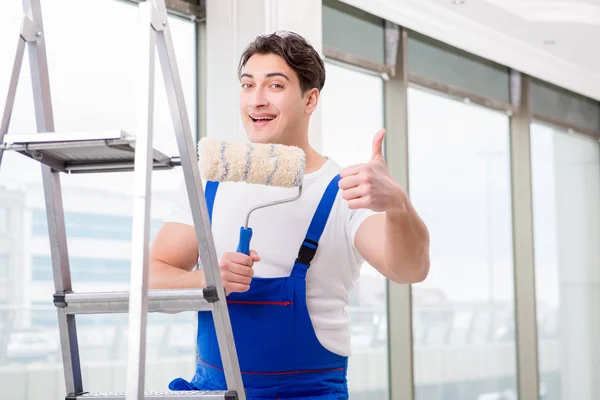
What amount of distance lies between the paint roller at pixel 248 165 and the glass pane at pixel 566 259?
14.5ft

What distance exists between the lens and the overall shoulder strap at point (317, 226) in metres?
1.79

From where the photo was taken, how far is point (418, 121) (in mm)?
4715

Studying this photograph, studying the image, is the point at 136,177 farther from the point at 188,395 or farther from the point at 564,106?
the point at 564,106

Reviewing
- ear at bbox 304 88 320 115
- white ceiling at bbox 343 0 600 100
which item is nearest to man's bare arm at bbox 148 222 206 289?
ear at bbox 304 88 320 115

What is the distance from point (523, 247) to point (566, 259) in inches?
23.9

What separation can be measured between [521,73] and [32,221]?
3653 mm

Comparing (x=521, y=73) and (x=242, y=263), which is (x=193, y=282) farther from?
(x=521, y=73)

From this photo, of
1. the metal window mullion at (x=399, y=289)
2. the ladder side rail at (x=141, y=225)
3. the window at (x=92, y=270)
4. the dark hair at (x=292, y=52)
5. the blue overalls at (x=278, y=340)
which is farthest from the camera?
the metal window mullion at (x=399, y=289)

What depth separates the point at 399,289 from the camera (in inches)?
176

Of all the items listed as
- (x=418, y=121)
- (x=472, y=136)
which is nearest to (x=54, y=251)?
(x=418, y=121)

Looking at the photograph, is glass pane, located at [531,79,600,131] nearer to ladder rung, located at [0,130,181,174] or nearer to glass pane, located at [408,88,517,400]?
glass pane, located at [408,88,517,400]

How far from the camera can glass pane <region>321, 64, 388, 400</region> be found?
417 centimetres

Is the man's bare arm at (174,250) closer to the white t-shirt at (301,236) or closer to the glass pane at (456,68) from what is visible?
the white t-shirt at (301,236)

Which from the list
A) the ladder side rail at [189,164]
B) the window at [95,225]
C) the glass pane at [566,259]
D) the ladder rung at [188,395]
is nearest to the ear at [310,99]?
the ladder side rail at [189,164]
